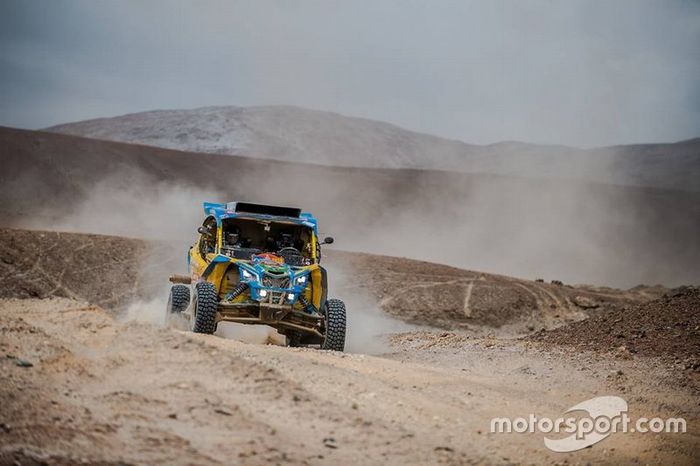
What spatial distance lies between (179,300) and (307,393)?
8808 millimetres

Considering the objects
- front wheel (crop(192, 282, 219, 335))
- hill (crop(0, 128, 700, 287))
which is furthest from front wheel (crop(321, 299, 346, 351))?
hill (crop(0, 128, 700, 287))

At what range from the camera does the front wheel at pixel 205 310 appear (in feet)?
45.4

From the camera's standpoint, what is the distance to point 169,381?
7812 mm

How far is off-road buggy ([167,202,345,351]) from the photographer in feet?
46.5

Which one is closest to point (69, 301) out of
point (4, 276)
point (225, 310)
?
point (225, 310)

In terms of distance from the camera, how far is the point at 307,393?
805 cm

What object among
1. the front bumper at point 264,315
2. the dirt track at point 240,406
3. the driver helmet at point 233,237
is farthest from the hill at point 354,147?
the dirt track at point 240,406

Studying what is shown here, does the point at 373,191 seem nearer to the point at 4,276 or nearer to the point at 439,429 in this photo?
the point at 4,276

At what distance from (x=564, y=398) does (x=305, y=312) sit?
565 centimetres
